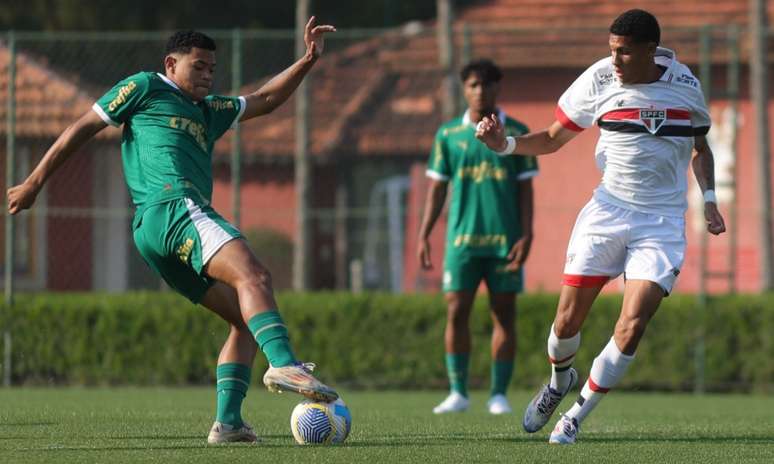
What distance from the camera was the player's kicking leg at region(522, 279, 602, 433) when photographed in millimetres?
7996

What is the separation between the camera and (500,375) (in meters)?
11.3

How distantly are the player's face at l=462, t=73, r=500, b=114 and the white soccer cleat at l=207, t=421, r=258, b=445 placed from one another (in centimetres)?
420

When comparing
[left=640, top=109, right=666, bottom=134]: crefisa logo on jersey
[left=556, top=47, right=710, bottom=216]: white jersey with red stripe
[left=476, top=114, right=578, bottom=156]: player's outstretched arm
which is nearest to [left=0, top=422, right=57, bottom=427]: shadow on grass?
[left=476, top=114, right=578, bottom=156]: player's outstretched arm

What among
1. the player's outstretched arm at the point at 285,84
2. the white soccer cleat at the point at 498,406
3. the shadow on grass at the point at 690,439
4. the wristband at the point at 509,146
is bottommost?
the white soccer cleat at the point at 498,406

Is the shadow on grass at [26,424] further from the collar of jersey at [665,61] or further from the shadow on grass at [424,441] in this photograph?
the collar of jersey at [665,61]

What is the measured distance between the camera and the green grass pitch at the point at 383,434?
22.7 ft

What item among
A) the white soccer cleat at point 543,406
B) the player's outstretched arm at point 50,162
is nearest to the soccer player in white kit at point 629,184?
the white soccer cleat at point 543,406

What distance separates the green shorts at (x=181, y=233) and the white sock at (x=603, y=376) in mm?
1948

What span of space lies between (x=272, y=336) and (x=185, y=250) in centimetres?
69

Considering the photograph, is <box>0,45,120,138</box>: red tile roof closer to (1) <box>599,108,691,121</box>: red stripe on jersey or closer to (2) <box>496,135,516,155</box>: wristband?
(2) <box>496,135,516,155</box>: wristband

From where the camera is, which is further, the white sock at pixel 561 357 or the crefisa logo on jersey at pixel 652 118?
the white sock at pixel 561 357

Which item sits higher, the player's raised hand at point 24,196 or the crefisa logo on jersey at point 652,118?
the crefisa logo on jersey at point 652,118

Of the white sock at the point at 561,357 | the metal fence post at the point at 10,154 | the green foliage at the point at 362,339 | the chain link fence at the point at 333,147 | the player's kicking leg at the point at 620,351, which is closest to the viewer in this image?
the player's kicking leg at the point at 620,351

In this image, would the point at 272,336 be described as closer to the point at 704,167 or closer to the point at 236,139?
the point at 704,167
